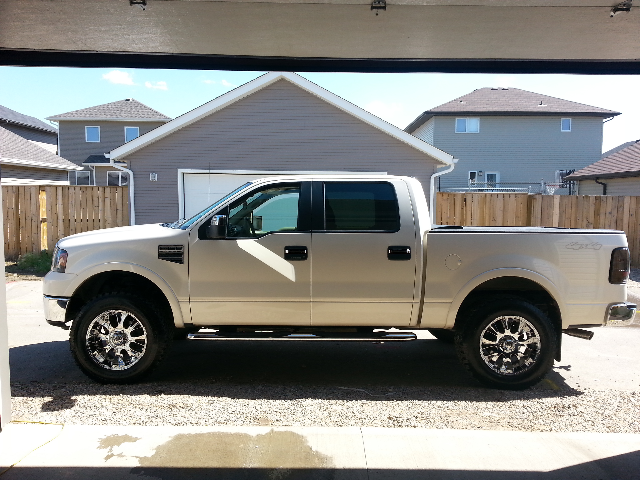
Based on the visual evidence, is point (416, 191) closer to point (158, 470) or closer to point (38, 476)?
point (158, 470)

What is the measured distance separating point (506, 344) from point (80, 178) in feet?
110

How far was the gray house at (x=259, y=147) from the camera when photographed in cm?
1469

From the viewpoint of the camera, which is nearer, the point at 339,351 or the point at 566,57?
the point at 566,57

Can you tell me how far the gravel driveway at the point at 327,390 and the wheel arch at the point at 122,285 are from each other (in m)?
0.75

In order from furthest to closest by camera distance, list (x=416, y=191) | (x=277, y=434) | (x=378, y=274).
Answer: (x=416, y=191)
(x=378, y=274)
(x=277, y=434)

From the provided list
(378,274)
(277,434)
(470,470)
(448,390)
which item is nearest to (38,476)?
(277,434)

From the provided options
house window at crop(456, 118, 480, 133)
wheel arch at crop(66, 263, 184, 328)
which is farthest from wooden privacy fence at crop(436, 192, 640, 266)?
house window at crop(456, 118, 480, 133)

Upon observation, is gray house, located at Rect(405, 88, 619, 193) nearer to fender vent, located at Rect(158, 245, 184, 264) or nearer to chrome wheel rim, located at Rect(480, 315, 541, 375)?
chrome wheel rim, located at Rect(480, 315, 541, 375)

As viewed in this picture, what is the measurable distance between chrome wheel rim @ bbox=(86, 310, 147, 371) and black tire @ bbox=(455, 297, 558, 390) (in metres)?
3.18

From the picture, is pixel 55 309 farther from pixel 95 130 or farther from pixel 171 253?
pixel 95 130

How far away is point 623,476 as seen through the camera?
3250 millimetres

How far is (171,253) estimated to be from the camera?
4.89m

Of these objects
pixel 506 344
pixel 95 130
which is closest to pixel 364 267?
pixel 506 344

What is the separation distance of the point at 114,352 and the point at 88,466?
169cm
